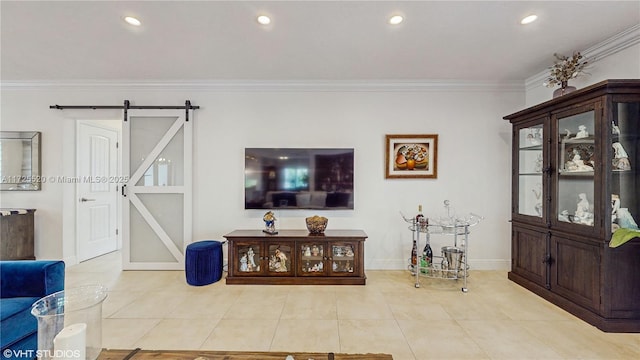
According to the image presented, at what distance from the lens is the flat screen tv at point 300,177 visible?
A: 3984mm

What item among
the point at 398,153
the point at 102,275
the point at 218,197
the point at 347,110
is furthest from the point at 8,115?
the point at 398,153

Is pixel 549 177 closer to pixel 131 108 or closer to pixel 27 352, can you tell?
pixel 27 352

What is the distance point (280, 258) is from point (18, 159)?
392 centimetres

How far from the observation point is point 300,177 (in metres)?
3.99

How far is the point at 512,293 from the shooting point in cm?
324

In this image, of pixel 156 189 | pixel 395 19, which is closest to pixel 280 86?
pixel 395 19

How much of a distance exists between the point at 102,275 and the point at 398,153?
4248mm

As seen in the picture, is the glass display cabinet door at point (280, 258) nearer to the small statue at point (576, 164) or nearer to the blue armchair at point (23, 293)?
the blue armchair at point (23, 293)

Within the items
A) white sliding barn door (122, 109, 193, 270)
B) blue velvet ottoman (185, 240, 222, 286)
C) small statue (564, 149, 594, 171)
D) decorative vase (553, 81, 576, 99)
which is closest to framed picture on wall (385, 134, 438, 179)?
decorative vase (553, 81, 576, 99)

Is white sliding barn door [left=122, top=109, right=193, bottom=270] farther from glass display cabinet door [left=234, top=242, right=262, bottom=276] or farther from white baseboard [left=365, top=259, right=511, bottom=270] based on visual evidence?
white baseboard [left=365, top=259, right=511, bottom=270]

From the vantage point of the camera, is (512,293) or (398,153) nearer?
(512,293)

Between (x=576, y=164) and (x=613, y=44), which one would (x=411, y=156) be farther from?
(x=613, y=44)


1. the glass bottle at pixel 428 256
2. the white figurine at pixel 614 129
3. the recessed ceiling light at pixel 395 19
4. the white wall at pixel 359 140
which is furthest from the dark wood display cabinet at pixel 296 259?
the white figurine at pixel 614 129

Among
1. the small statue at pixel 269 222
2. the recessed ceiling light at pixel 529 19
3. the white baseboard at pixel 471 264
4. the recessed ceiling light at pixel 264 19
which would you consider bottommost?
the white baseboard at pixel 471 264
